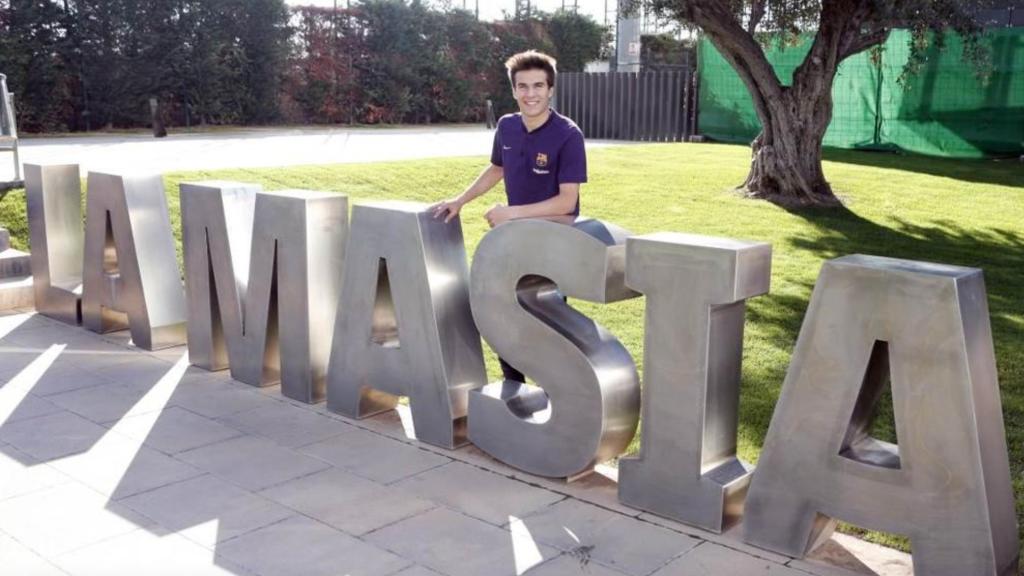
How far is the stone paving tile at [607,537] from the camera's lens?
3791 millimetres

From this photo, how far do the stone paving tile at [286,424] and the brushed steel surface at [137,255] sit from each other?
160 centimetres

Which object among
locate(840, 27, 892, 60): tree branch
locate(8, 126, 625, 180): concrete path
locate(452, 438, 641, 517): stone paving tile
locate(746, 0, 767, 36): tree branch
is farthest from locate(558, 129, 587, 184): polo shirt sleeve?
locate(746, 0, 767, 36): tree branch

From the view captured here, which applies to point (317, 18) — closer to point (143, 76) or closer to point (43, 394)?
point (143, 76)

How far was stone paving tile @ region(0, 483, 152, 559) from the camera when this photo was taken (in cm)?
394

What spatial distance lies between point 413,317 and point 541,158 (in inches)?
39.6

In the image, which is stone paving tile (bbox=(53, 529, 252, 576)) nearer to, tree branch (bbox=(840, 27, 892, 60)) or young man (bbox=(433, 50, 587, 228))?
young man (bbox=(433, 50, 587, 228))

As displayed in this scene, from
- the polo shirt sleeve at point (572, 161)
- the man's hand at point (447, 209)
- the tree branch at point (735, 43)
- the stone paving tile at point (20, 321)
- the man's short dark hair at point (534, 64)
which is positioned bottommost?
the stone paving tile at point (20, 321)

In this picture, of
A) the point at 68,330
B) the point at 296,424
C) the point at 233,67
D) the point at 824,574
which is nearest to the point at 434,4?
the point at 233,67

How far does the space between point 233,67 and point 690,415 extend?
24070mm

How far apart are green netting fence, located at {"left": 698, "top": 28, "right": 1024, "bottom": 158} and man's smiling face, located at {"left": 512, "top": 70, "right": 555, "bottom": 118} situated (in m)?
13.9

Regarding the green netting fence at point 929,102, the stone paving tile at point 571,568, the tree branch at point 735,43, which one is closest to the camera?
the stone paving tile at point 571,568

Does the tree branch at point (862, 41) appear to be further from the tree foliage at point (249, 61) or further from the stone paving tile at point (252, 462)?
the tree foliage at point (249, 61)

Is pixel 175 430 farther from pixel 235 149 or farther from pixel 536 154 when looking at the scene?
pixel 235 149

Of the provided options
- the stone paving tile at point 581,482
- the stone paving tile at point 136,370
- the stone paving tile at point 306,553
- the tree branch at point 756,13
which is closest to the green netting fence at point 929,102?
the tree branch at point 756,13
